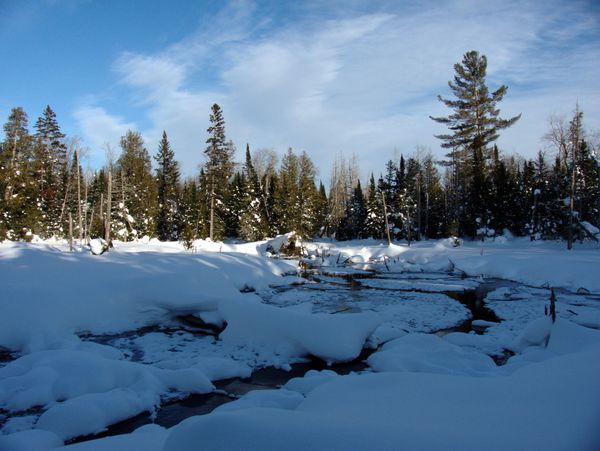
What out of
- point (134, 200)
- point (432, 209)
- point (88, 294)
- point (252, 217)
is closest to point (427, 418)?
point (88, 294)

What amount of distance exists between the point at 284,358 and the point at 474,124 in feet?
124

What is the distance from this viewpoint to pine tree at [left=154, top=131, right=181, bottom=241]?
43.2 metres

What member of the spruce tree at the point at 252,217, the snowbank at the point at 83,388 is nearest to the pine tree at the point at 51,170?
Result: the spruce tree at the point at 252,217

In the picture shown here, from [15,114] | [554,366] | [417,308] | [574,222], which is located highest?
[15,114]

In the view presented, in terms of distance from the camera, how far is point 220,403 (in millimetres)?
5516

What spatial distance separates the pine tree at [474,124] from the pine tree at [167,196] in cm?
3143

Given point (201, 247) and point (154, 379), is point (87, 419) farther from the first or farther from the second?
point (201, 247)

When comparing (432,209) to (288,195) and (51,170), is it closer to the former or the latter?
(288,195)

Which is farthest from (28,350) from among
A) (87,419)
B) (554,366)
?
(554,366)

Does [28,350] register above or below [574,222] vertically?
below

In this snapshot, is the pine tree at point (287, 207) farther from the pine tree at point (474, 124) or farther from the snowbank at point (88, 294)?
the snowbank at point (88, 294)

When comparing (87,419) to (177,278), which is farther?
(177,278)

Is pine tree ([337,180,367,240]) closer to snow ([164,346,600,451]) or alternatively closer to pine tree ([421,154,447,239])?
pine tree ([421,154,447,239])

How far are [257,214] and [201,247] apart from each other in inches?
348
